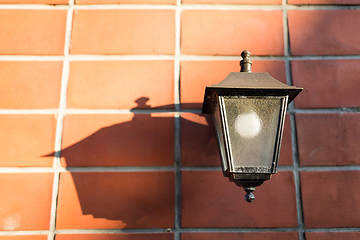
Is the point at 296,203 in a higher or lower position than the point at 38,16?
lower

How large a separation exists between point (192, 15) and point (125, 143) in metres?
0.73

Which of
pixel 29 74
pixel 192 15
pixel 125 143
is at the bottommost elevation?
pixel 125 143

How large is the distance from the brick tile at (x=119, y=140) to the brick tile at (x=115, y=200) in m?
0.06

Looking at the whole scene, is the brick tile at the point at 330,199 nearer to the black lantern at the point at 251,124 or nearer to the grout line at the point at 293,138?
the grout line at the point at 293,138

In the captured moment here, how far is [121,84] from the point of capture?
1.27m

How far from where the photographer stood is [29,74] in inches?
50.4

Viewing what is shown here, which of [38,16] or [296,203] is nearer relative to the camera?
[296,203]

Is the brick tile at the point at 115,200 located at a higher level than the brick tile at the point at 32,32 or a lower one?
lower

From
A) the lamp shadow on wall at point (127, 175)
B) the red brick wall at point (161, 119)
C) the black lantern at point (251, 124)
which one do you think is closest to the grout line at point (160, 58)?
the red brick wall at point (161, 119)

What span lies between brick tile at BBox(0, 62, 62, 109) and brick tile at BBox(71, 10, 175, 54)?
0.17 m

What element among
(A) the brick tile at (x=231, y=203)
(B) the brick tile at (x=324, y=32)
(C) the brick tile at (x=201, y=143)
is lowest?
(A) the brick tile at (x=231, y=203)

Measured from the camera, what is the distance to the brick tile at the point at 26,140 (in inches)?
47.1

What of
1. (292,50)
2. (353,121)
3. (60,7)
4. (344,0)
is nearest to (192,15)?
(292,50)

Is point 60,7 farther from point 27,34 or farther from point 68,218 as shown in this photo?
point 68,218
